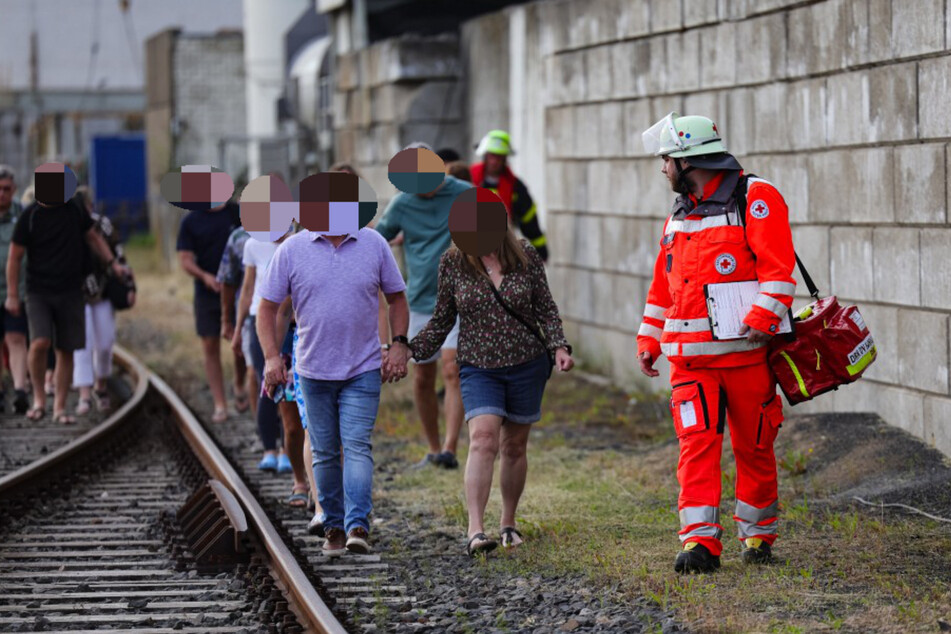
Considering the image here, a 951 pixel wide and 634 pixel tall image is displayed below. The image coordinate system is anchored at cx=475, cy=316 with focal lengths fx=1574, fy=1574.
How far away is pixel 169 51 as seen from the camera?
39.5 meters

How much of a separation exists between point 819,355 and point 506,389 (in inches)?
59.7

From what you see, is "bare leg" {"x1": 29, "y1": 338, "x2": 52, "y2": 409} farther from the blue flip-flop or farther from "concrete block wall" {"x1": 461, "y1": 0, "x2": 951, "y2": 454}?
"concrete block wall" {"x1": 461, "y1": 0, "x2": 951, "y2": 454}

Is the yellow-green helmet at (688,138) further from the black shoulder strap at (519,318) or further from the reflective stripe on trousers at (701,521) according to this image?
the reflective stripe on trousers at (701,521)

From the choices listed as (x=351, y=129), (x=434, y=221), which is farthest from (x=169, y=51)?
(x=434, y=221)

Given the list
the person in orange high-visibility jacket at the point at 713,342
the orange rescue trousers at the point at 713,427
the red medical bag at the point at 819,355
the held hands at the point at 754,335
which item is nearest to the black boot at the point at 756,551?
the person in orange high-visibility jacket at the point at 713,342

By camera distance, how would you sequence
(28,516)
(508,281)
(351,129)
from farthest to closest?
(351,129) < (28,516) < (508,281)

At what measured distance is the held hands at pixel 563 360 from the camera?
6.88 m

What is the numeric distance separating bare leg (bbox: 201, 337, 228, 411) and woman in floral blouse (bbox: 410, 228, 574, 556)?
5.24 m

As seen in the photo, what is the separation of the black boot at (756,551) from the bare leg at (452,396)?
3.20m

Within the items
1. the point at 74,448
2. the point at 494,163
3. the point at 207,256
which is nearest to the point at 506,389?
the point at 74,448

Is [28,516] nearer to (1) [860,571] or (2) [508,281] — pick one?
(2) [508,281]

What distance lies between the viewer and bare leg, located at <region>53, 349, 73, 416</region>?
12203mm

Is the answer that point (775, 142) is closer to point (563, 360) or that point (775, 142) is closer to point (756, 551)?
point (563, 360)

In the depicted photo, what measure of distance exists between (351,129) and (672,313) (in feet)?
47.2
